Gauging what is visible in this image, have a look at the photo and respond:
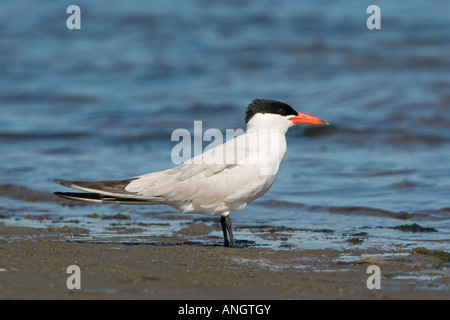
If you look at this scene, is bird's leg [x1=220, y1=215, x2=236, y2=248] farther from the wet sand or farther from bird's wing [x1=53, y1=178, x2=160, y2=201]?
bird's wing [x1=53, y1=178, x2=160, y2=201]

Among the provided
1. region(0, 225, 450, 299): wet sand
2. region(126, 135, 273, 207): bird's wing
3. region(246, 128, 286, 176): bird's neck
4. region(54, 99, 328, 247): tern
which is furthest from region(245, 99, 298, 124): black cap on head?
region(0, 225, 450, 299): wet sand

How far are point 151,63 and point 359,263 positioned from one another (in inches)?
531

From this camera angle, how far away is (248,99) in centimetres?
1394

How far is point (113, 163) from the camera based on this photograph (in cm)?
987

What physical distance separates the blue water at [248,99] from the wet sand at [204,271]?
2.21ft

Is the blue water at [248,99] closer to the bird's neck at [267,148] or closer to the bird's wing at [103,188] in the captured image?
the bird's neck at [267,148]

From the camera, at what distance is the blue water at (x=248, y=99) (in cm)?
755

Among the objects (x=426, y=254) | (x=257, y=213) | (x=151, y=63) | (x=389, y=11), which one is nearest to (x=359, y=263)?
(x=426, y=254)

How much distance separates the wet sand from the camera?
12.9 ft

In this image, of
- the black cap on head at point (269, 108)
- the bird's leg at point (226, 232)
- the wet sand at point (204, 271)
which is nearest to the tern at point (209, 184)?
the bird's leg at point (226, 232)

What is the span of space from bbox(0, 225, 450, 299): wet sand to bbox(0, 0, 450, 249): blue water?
673mm

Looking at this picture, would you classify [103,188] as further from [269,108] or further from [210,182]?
[269,108]

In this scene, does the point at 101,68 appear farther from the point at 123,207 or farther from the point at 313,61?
the point at 123,207
